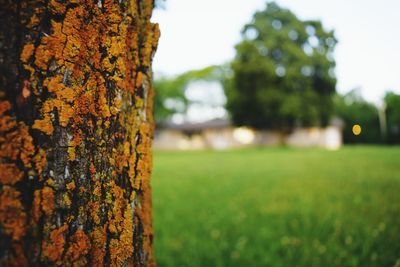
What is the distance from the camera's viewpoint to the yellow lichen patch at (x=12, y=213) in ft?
2.54

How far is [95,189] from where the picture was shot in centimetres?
97

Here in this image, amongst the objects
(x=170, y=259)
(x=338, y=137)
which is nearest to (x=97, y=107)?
(x=170, y=259)

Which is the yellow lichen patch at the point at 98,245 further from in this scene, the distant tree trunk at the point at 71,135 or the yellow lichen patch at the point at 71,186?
the yellow lichen patch at the point at 71,186

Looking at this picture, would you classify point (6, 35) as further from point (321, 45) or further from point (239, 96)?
point (321, 45)

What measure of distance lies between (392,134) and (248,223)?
39.6 m

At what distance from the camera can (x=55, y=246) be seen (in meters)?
0.85

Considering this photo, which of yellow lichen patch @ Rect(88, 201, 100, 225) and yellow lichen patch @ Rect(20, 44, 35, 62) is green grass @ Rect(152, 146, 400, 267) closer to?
yellow lichen patch @ Rect(88, 201, 100, 225)

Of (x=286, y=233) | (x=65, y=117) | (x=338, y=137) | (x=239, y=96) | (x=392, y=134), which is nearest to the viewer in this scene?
(x=65, y=117)

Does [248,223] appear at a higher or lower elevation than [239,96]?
lower

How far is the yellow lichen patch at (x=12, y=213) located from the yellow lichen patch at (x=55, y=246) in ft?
0.25

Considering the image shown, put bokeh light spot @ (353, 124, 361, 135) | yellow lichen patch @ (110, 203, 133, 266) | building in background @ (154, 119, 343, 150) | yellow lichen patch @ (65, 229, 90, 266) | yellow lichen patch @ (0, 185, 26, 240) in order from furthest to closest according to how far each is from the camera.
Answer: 1. bokeh light spot @ (353, 124, 361, 135)
2. building in background @ (154, 119, 343, 150)
3. yellow lichen patch @ (110, 203, 133, 266)
4. yellow lichen patch @ (65, 229, 90, 266)
5. yellow lichen patch @ (0, 185, 26, 240)

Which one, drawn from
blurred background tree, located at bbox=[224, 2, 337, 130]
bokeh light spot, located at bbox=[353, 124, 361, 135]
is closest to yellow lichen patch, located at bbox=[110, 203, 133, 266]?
blurred background tree, located at bbox=[224, 2, 337, 130]

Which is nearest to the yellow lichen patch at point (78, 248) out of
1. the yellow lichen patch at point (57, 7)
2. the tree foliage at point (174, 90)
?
the yellow lichen patch at point (57, 7)

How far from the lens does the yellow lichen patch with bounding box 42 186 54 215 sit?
33.2 inches
